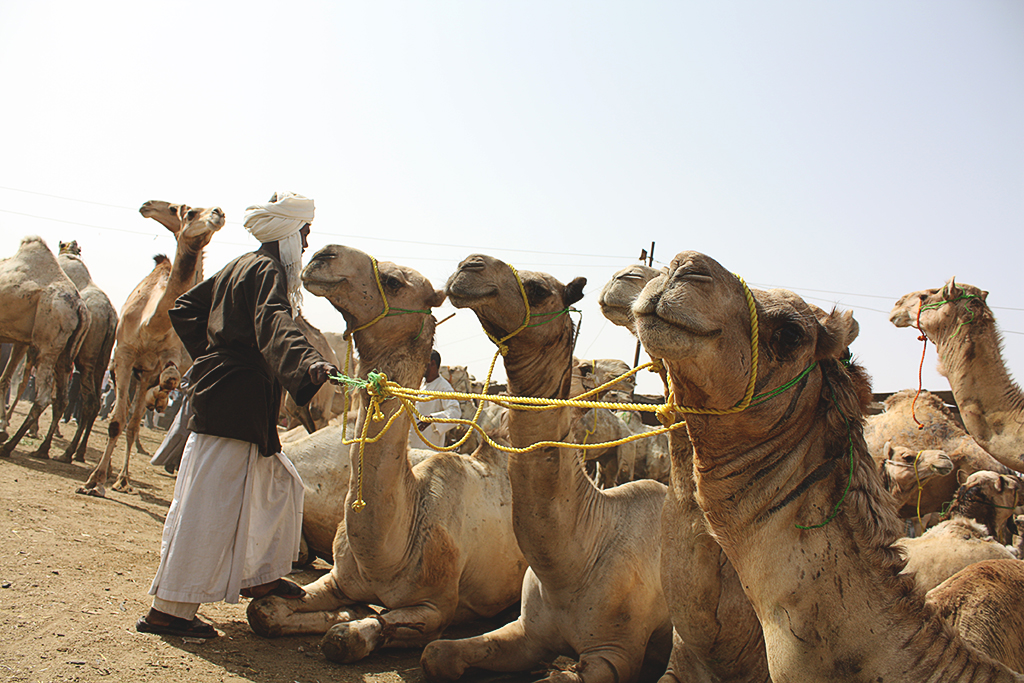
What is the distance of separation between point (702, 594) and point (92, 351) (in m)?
12.1

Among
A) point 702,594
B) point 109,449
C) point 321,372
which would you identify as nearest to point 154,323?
point 109,449

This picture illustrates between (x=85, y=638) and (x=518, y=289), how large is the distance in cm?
284

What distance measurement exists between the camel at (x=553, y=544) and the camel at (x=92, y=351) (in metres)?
9.17

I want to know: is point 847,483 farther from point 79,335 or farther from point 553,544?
point 79,335

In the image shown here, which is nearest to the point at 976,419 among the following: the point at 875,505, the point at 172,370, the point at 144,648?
the point at 875,505

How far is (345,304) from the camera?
427 cm

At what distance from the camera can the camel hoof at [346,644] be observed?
12.8 feet

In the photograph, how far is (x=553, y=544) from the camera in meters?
3.68

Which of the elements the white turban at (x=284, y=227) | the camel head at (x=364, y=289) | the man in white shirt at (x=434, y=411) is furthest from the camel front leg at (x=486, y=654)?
the man in white shirt at (x=434, y=411)

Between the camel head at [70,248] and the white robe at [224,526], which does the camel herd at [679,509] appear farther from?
the camel head at [70,248]

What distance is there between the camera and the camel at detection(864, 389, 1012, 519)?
27.0 feet

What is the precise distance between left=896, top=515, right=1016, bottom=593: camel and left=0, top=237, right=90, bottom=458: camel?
34.9ft

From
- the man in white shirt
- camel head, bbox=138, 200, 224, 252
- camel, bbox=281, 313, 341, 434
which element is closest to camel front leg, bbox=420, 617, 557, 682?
the man in white shirt

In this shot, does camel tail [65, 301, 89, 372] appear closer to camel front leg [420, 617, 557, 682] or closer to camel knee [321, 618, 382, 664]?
camel knee [321, 618, 382, 664]
